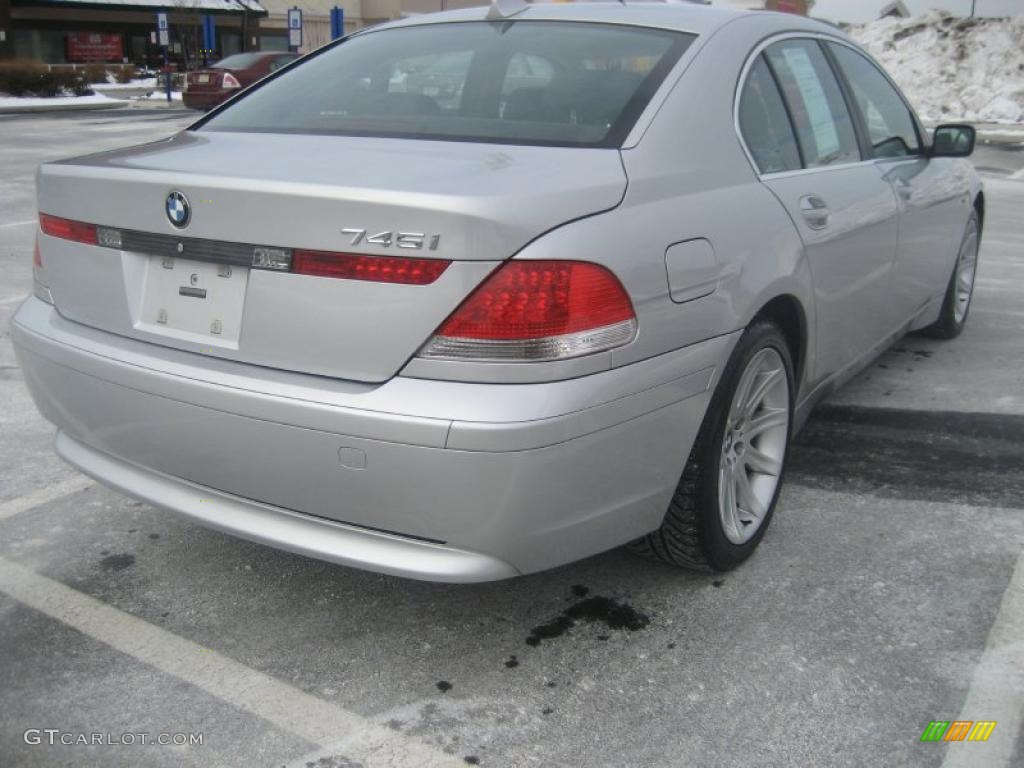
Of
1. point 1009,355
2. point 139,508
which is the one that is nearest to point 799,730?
point 139,508

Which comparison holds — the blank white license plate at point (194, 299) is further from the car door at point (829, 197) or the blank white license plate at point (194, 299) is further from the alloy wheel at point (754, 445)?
A: the car door at point (829, 197)

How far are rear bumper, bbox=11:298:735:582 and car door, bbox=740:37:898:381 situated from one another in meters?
0.77

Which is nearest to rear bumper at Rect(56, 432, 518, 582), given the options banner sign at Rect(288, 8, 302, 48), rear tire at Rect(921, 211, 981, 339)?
rear tire at Rect(921, 211, 981, 339)

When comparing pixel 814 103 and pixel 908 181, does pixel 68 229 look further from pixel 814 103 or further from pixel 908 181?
pixel 908 181

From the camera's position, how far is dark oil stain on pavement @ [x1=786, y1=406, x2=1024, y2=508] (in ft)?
12.4

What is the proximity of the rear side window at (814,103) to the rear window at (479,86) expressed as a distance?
533 millimetres

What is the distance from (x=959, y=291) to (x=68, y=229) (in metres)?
4.58

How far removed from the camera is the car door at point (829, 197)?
329 centimetres

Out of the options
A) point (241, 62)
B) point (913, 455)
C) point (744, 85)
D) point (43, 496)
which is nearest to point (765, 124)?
point (744, 85)

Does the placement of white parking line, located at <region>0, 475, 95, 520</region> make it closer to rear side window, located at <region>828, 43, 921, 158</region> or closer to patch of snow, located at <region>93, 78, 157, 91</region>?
rear side window, located at <region>828, 43, 921, 158</region>

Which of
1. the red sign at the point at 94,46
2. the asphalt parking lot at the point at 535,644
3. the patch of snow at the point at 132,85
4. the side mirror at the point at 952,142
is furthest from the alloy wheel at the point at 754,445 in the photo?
the red sign at the point at 94,46

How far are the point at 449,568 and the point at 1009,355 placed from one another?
416cm

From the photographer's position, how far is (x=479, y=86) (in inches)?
124

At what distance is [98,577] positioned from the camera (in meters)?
3.11
